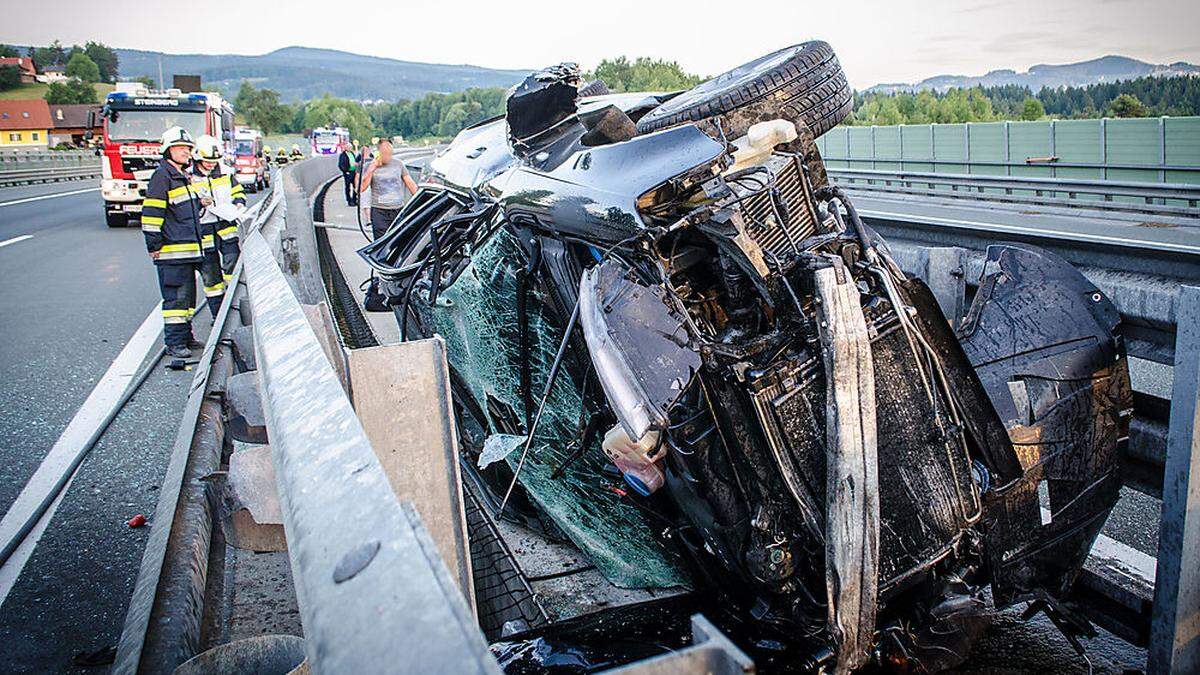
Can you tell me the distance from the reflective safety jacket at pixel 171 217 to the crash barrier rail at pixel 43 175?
88.1ft

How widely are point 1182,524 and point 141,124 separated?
70.2ft

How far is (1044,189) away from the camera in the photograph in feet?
52.2

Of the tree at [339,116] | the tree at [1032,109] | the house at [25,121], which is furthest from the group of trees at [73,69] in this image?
the tree at [1032,109]

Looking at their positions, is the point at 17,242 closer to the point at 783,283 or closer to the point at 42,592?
the point at 42,592

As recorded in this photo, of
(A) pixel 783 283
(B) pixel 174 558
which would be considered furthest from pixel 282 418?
(A) pixel 783 283

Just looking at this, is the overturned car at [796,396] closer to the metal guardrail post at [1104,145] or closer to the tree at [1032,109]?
the metal guardrail post at [1104,145]

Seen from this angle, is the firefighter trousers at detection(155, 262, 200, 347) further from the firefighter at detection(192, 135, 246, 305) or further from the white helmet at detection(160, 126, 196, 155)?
the white helmet at detection(160, 126, 196, 155)

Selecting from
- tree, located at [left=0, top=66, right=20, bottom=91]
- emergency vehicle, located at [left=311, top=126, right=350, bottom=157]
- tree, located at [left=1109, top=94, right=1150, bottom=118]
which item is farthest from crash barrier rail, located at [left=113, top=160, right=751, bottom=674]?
tree, located at [left=0, top=66, right=20, bottom=91]

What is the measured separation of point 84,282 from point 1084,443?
1142 centimetres

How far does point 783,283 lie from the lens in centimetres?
247

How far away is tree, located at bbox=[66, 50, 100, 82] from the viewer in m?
107

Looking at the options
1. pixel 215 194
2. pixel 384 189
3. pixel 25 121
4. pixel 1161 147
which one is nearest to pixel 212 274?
pixel 215 194

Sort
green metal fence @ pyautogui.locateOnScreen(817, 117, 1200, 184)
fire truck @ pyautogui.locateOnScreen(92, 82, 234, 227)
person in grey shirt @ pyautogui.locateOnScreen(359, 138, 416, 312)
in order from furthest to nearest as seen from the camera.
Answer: fire truck @ pyautogui.locateOnScreen(92, 82, 234, 227), green metal fence @ pyautogui.locateOnScreen(817, 117, 1200, 184), person in grey shirt @ pyautogui.locateOnScreen(359, 138, 416, 312)

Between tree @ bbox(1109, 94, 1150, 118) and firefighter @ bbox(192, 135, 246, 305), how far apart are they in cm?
2296
